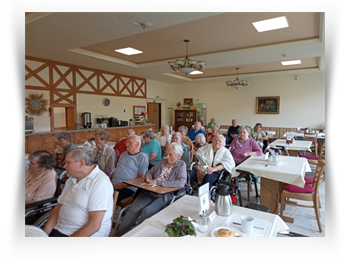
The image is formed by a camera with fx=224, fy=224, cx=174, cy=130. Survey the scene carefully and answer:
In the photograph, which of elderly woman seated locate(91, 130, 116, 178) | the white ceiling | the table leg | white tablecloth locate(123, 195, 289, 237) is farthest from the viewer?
the white ceiling

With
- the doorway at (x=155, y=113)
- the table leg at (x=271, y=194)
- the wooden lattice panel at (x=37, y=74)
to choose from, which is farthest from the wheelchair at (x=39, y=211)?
the doorway at (x=155, y=113)

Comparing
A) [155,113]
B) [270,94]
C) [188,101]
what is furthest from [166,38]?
[155,113]

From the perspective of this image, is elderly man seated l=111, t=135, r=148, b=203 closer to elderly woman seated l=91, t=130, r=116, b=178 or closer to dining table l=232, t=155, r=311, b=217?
elderly woman seated l=91, t=130, r=116, b=178

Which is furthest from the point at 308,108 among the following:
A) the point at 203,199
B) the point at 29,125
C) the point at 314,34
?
the point at 29,125

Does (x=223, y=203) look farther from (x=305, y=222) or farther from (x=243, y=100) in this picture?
(x=243, y=100)

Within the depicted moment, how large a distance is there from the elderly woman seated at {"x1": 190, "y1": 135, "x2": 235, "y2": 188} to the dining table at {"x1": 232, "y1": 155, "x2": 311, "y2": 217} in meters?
0.20

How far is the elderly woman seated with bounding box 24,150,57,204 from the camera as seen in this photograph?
227cm

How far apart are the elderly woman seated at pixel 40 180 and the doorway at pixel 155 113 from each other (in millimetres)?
9912

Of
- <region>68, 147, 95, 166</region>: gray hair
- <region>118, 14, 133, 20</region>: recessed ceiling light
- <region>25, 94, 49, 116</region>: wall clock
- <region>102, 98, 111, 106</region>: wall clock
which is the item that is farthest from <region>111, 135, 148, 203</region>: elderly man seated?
<region>102, 98, 111, 106</region>: wall clock

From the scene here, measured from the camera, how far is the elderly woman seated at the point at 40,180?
227 cm

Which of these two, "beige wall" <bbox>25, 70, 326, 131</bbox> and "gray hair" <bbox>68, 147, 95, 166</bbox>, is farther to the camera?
"beige wall" <bbox>25, 70, 326, 131</bbox>

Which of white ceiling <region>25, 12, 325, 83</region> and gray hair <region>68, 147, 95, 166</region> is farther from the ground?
white ceiling <region>25, 12, 325, 83</region>

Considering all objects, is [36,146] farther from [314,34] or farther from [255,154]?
[314,34]

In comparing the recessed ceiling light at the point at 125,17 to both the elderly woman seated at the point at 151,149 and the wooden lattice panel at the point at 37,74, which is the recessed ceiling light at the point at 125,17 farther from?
the wooden lattice panel at the point at 37,74
